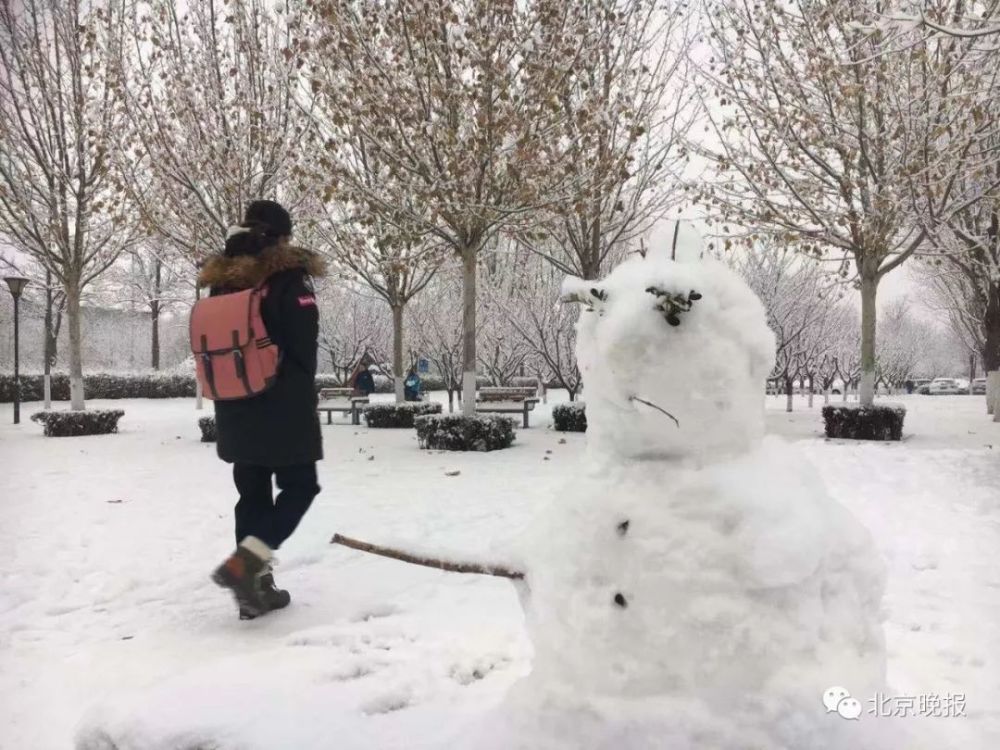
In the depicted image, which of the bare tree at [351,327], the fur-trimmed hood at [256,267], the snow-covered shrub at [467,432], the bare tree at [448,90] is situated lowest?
the snow-covered shrub at [467,432]

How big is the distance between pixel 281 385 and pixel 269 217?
2.70 ft

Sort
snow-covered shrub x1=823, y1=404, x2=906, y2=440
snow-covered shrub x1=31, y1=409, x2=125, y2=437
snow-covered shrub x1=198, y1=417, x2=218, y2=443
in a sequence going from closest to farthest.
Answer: snow-covered shrub x1=823, y1=404, x2=906, y2=440
snow-covered shrub x1=198, y1=417, x2=218, y2=443
snow-covered shrub x1=31, y1=409, x2=125, y2=437

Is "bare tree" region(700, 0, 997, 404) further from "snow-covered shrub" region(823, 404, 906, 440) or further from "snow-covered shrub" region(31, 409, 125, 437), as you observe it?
"snow-covered shrub" region(31, 409, 125, 437)

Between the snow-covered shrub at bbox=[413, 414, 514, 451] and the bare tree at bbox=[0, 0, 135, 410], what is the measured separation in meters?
7.00

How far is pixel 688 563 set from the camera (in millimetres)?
1352

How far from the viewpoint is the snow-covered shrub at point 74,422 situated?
1180 centimetres

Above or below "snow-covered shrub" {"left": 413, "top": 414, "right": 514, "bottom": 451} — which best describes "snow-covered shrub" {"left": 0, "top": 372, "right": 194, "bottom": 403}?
above

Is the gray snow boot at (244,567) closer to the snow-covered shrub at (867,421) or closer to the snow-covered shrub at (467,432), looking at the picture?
the snow-covered shrub at (467,432)

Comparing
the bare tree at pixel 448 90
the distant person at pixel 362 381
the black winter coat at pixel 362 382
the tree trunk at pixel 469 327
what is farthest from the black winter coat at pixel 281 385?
the black winter coat at pixel 362 382

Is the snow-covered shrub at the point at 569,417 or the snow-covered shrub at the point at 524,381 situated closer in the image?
the snow-covered shrub at the point at 569,417

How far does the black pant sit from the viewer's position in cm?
295

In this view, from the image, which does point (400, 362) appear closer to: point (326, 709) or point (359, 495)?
point (359, 495)

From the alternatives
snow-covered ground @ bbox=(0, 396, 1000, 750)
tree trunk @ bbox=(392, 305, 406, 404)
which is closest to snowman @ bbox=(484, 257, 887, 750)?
snow-covered ground @ bbox=(0, 396, 1000, 750)

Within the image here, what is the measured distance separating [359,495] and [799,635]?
5297mm
